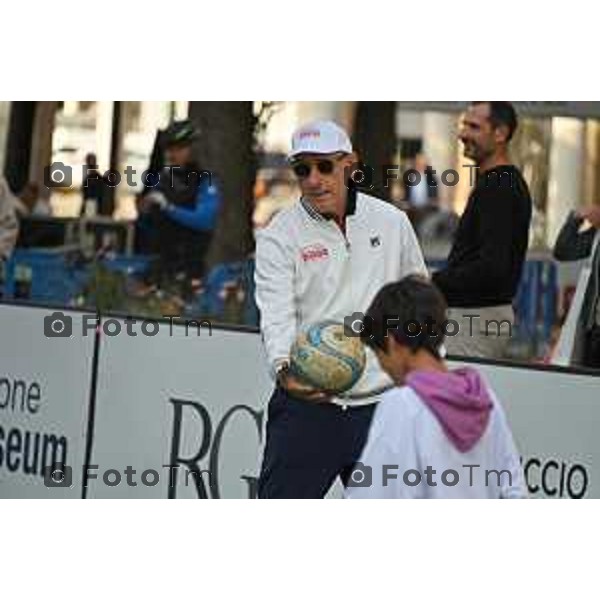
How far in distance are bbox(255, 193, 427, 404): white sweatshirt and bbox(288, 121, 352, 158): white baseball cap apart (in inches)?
9.3

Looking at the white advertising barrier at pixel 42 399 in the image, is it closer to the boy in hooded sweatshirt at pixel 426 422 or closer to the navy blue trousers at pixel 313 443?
the navy blue trousers at pixel 313 443

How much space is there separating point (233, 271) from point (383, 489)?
7.32 meters

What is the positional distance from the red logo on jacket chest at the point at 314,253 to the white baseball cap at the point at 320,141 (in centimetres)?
34

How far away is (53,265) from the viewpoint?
1296cm

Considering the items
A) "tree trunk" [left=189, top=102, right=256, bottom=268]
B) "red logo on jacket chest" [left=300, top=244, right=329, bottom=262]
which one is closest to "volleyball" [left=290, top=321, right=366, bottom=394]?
"red logo on jacket chest" [left=300, top=244, right=329, bottom=262]

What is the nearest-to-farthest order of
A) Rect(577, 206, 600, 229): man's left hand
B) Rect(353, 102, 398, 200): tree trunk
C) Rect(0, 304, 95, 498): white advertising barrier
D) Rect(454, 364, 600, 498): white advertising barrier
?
Rect(454, 364, 600, 498): white advertising barrier → Rect(577, 206, 600, 229): man's left hand → Rect(0, 304, 95, 498): white advertising barrier → Rect(353, 102, 398, 200): tree trunk

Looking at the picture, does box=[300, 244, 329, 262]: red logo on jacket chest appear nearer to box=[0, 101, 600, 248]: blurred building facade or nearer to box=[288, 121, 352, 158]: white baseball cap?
box=[288, 121, 352, 158]: white baseball cap

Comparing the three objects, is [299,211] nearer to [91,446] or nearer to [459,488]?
[459,488]

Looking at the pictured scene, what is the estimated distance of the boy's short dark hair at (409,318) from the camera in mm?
4793

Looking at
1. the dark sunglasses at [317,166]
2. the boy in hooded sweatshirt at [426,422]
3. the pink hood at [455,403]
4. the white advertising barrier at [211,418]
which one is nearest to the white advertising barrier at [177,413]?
the white advertising barrier at [211,418]

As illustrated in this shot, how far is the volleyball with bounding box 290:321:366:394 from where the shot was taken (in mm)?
6184

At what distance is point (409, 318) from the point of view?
15.8ft
